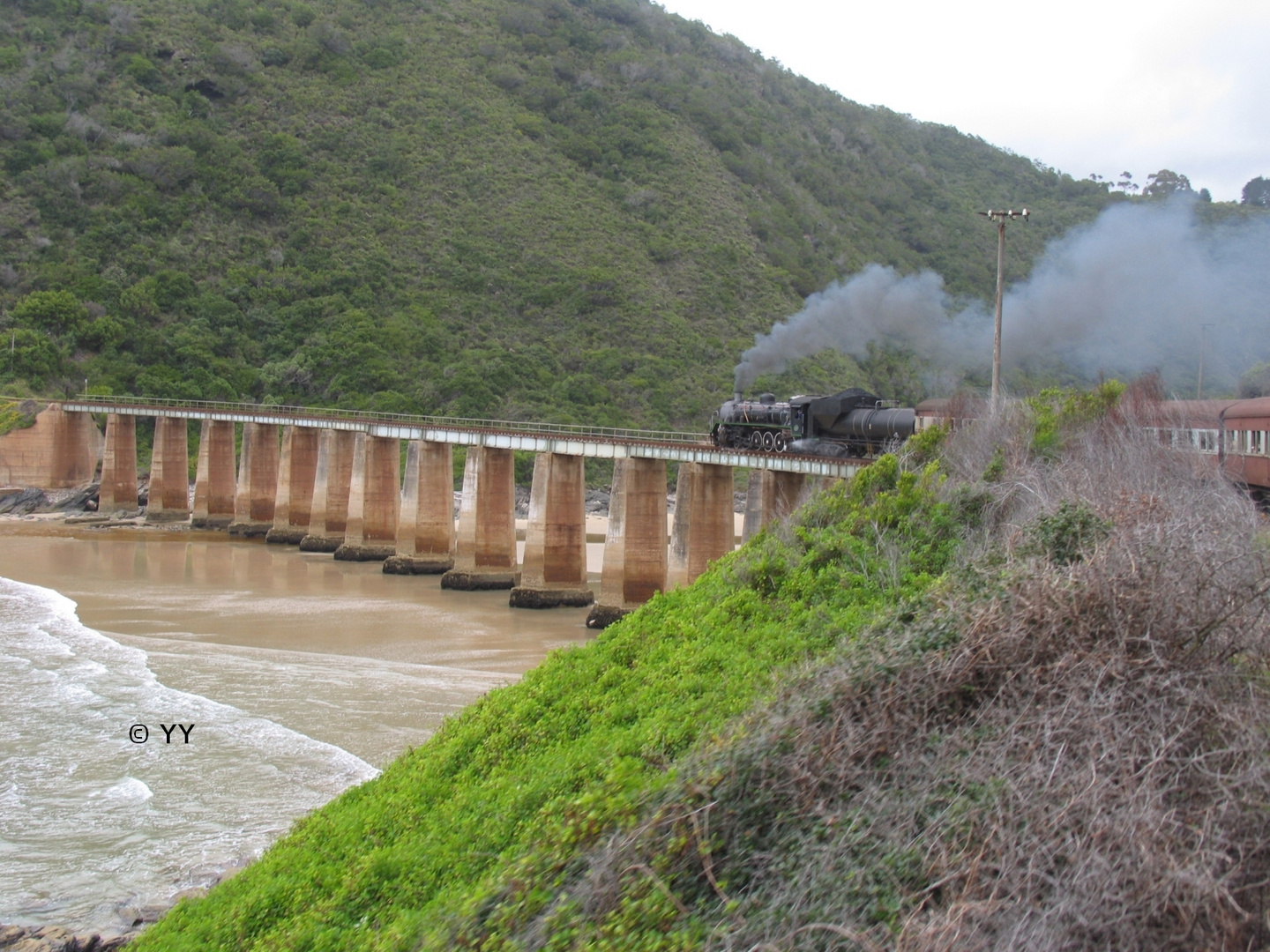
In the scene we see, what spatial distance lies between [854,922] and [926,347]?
52.2 metres

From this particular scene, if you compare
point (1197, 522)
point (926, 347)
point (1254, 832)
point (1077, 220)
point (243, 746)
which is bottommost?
point (243, 746)

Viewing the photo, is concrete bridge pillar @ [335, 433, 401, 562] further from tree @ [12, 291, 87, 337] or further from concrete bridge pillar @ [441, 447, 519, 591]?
tree @ [12, 291, 87, 337]

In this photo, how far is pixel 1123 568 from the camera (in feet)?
26.7

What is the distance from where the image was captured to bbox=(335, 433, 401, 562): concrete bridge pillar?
44156 mm

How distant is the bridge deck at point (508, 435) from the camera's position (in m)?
28.5

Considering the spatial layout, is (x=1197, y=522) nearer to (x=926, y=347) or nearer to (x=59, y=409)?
(x=926, y=347)

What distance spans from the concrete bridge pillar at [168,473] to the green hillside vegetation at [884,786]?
46426mm

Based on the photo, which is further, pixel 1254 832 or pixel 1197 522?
pixel 1197 522

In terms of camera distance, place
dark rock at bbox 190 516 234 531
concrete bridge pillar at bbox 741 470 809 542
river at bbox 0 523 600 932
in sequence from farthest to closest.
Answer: dark rock at bbox 190 516 234 531 < concrete bridge pillar at bbox 741 470 809 542 < river at bbox 0 523 600 932

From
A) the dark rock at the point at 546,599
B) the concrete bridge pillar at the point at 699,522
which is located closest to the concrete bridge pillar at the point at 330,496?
the dark rock at the point at 546,599

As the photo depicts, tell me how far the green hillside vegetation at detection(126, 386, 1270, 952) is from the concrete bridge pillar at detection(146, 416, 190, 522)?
4643 centimetres

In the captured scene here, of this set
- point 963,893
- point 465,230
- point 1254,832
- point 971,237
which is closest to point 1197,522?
point 1254,832

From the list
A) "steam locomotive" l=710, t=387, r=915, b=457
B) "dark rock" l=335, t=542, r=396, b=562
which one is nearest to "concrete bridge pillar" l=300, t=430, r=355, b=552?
"dark rock" l=335, t=542, r=396, b=562

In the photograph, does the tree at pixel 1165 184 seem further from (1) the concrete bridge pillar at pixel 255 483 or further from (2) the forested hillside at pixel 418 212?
(1) the concrete bridge pillar at pixel 255 483
